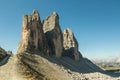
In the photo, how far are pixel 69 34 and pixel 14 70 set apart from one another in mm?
94153

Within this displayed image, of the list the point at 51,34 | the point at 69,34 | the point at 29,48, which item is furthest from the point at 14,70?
the point at 69,34

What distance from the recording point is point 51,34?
11338 centimetres

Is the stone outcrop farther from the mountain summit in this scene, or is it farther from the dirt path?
Result: the dirt path

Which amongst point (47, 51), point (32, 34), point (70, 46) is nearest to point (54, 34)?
point (47, 51)

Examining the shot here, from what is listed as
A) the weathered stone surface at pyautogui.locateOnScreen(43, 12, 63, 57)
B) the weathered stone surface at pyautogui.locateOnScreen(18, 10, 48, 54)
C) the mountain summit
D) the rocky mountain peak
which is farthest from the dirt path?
the weathered stone surface at pyautogui.locateOnScreen(43, 12, 63, 57)

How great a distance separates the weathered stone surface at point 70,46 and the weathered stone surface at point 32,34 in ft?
100

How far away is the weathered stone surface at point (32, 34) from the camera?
92975 millimetres

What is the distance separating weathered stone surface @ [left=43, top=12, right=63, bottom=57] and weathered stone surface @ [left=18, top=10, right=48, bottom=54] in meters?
9.97

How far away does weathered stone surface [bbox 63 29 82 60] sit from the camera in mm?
131375

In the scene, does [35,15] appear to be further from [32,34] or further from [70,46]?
[70,46]

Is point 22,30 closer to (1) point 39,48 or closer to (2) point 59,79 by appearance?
(1) point 39,48

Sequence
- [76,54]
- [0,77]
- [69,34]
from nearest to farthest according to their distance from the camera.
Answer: [0,77] → [76,54] → [69,34]

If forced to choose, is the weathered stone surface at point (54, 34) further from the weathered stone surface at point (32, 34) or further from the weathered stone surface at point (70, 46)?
the weathered stone surface at point (70, 46)

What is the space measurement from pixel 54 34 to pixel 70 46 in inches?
1045
